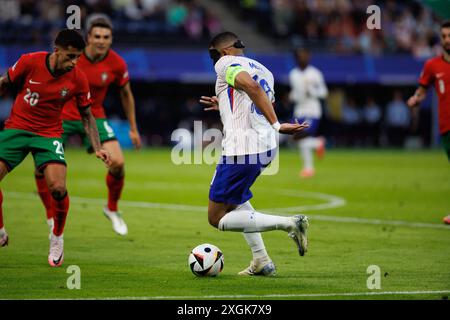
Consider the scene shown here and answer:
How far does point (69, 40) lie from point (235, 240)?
4148mm

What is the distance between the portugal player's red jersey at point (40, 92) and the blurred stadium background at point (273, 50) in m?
22.0

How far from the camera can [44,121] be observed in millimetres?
10508

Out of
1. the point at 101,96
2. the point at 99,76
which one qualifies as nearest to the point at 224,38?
the point at 99,76

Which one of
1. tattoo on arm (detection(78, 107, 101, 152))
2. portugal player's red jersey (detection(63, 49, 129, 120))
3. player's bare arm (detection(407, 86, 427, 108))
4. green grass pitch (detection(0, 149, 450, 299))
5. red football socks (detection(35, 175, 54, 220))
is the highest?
portugal player's red jersey (detection(63, 49, 129, 120))

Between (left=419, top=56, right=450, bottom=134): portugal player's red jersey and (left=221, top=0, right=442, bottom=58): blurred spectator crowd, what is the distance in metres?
22.7

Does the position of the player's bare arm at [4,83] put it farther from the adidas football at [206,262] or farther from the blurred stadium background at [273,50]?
the blurred stadium background at [273,50]

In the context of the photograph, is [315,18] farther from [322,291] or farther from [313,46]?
[322,291]

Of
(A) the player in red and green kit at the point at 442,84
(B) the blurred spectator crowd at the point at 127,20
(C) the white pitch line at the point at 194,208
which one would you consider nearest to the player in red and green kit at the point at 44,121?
(C) the white pitch line at the point at 194,208

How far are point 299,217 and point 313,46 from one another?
28.8m

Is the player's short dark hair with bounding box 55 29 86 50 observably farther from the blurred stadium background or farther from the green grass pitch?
the blurred stadium background

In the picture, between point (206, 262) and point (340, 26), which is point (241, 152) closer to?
point (206, 262)

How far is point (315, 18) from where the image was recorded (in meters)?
38.3

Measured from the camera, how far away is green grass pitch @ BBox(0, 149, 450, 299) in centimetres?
888

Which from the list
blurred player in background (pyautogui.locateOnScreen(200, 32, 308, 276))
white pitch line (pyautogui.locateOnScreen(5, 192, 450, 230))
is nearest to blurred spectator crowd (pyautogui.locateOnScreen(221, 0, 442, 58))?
white pitch line (pyautogui.locateOnScreen(5, 192, 450, 230))
